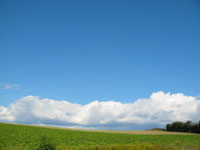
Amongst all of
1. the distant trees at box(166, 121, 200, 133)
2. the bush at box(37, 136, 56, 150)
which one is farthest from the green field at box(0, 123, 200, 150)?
the distant trees at box(166, 121, 200, 133)

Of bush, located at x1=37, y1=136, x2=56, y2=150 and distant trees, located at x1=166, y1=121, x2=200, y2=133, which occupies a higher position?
bush, located at x1=37, y1=136, x2=56, y2=150

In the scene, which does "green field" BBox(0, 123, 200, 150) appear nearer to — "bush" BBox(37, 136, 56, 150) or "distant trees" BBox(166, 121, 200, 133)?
"bush" BBox(37, 136, 56, 150)

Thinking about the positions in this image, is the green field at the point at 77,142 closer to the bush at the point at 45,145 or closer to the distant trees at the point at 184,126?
the bush at the point at 45,145

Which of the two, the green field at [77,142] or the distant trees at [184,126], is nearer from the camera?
the green field at [77,142]

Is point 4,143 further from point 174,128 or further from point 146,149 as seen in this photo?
point 174,128

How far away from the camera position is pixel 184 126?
3376 inches

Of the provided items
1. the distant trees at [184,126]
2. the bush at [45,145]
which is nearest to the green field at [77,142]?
the bush at [45,145]

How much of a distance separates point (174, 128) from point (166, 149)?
7759 centimetres

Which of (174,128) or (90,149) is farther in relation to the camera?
(174,128)

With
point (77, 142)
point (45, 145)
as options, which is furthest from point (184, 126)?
point (45, 145)

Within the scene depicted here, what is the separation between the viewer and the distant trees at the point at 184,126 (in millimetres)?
81812

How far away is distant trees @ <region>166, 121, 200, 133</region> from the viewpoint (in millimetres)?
81812

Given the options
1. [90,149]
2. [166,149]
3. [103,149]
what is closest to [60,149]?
[90,149]

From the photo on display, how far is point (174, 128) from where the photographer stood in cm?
8862
